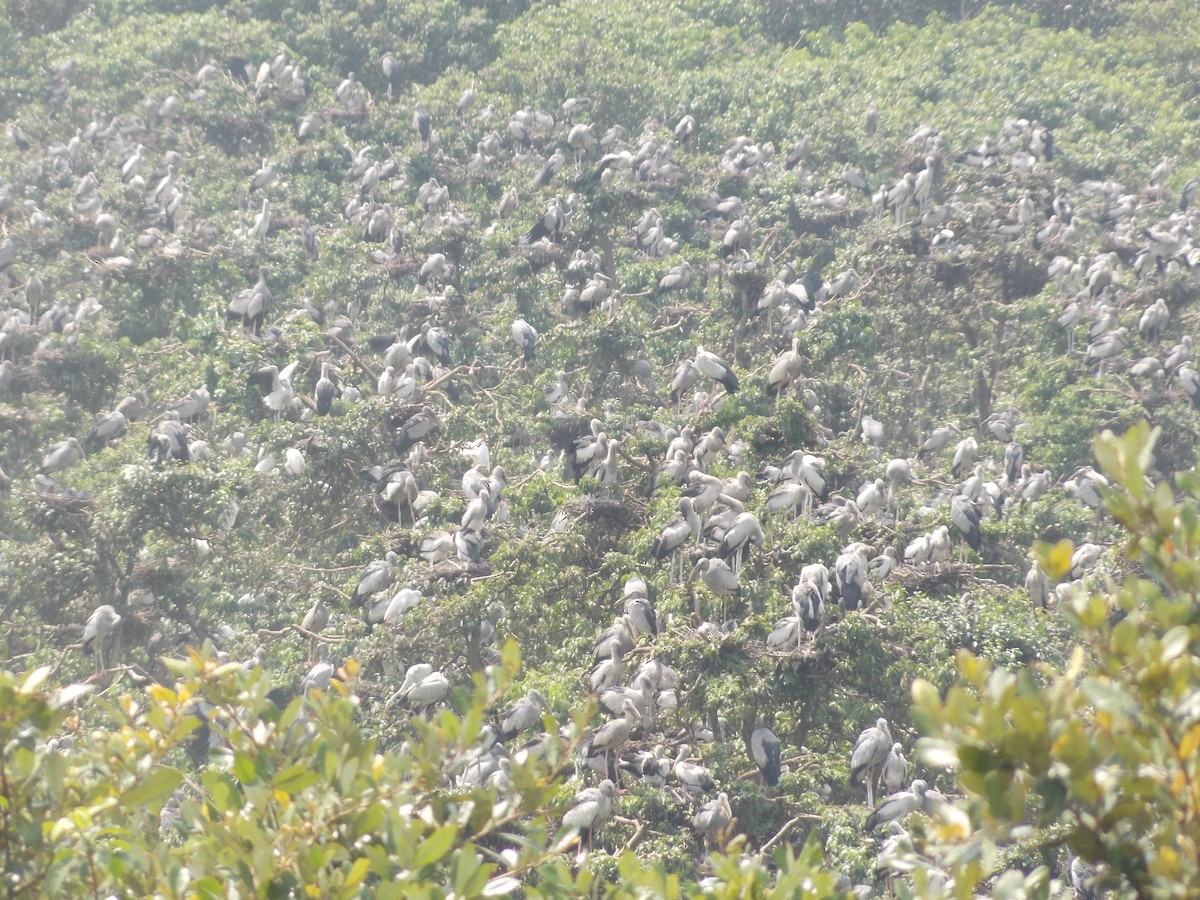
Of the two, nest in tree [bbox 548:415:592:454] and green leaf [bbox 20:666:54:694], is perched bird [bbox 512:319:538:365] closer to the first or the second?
nest in tree [bbox 548:415:592:454]

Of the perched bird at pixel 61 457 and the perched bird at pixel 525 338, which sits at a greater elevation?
the perched bird at pixel 525 338

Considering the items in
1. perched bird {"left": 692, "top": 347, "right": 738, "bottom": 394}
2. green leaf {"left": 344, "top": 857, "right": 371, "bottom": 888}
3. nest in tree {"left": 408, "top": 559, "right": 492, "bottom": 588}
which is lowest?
nest in tree {"left": 408, "top": 559, "right": 492, "bottom": 588}

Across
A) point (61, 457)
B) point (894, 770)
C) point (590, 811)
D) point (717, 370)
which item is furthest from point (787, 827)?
point (61, 457)

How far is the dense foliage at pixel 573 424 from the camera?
2699 millimetres

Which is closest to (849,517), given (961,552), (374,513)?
(961,552)

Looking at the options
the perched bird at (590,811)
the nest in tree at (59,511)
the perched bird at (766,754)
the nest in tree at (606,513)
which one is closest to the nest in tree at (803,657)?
the perched bird at (766,754)

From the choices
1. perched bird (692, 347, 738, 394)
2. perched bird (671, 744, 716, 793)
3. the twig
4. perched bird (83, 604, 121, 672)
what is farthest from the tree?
perched bird (692, 347, 738, 394)

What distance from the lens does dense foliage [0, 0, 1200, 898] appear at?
8.86ft

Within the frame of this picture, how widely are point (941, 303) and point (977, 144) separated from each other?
6149 millimetres

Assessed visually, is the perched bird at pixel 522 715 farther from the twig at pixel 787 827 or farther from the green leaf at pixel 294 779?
the green leaf at pixel 294 779

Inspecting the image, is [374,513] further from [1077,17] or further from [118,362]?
[1077,17]

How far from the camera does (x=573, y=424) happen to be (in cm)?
1204

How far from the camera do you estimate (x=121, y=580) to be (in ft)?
34.7

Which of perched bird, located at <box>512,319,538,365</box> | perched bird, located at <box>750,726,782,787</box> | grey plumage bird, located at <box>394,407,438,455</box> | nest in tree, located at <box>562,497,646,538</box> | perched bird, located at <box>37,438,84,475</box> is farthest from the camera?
perched bird, located at <box>512,319,538,365</box>
